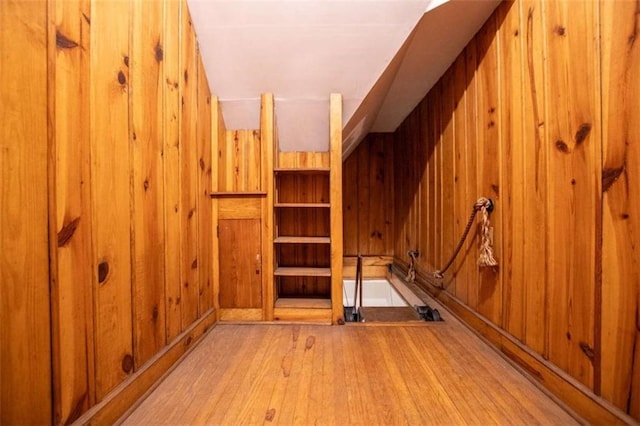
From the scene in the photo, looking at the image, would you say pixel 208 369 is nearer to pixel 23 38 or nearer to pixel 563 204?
pixel 23 38

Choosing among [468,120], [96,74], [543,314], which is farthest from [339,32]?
[543,314]

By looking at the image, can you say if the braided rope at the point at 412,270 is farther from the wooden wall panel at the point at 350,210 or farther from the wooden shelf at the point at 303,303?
the wooden shelf at the point at 303,303

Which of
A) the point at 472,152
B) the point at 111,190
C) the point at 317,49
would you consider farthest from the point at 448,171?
the point at 111,190

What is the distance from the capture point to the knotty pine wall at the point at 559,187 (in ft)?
3.19

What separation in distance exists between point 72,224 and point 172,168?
68 centimetres

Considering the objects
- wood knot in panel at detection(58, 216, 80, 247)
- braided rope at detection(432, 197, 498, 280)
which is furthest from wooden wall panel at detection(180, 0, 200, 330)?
braided rope at detection(432, 197, 498, 280)

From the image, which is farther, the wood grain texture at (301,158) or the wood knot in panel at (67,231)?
the wood grain texture at (301,158)

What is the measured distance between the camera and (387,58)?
1947mm

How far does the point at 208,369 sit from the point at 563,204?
183cm

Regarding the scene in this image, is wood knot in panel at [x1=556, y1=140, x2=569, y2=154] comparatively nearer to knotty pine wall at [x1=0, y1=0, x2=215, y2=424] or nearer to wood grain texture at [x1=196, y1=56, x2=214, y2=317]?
knotty pine wall at [x1=0, y1=0, x2=215, y2=424]

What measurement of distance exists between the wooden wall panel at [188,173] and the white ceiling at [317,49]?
17cm

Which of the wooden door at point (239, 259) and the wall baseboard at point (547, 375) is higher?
the wooden door at point (239, 259)

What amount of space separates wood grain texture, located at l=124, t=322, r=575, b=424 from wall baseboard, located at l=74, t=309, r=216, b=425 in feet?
0.15

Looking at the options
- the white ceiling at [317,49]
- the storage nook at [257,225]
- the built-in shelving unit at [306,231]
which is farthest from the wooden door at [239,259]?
the white ceiling at [317,49]
